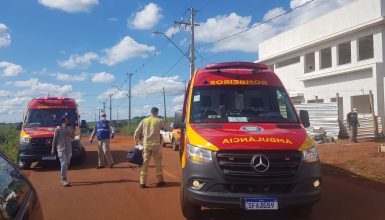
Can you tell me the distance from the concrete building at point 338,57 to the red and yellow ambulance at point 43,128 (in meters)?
15.7

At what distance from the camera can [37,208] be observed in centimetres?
366

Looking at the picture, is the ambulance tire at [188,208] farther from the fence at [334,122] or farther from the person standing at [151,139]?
the fence at [334,122]

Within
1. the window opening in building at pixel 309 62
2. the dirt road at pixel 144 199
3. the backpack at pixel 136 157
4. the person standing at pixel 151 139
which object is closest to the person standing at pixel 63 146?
the dirt road at pixel 144 199

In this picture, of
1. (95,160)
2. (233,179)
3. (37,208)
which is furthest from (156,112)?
(95,160)

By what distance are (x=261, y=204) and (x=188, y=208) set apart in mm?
1302

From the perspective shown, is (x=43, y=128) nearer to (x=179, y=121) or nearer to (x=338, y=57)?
(x=179, y=121)

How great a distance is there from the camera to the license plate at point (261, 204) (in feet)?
19.1

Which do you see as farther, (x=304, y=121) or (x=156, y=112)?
(x=156, y=112)

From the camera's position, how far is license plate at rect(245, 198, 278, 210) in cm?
582

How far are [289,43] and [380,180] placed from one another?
72.9 ft

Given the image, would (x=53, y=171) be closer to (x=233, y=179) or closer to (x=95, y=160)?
(x=95, y=160)

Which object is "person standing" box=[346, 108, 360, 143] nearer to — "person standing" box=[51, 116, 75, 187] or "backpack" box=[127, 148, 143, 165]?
"backpack" box=[127, 148, 143, 165]

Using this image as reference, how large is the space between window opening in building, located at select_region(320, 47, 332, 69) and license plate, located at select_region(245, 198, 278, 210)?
79.2ft

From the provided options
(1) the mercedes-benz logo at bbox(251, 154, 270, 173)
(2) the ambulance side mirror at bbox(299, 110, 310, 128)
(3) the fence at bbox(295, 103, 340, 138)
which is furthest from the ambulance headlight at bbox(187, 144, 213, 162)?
(3) the fence at bbox(295, 103, 340, 138)
